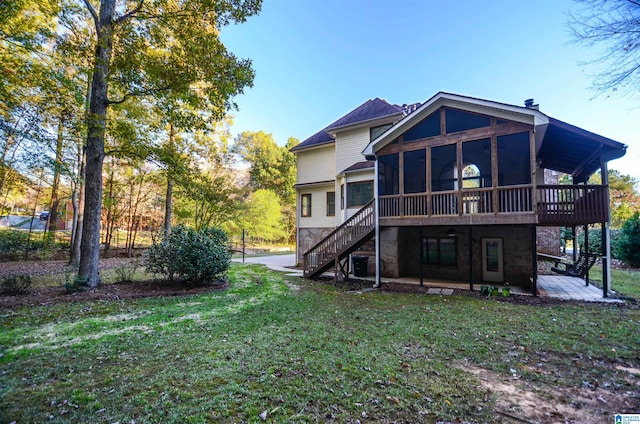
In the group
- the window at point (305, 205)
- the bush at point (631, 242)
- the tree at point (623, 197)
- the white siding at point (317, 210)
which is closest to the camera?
the bush at point (631, 242)

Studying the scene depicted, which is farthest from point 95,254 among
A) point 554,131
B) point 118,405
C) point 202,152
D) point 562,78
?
point 562,78

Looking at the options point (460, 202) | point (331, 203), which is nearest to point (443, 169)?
point (460, 202)

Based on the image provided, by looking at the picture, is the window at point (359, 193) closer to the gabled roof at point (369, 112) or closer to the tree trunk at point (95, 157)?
the gabled roof at point (369, 112)

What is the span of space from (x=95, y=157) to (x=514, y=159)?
14620mm

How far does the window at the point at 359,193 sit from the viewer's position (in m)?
13.1

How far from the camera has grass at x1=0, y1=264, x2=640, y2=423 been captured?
9.58 ft

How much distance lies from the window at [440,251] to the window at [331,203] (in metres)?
5.38

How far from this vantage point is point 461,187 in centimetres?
920

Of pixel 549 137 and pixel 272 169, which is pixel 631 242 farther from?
pixel 272 169

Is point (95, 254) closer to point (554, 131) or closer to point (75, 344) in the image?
point (75, 344)

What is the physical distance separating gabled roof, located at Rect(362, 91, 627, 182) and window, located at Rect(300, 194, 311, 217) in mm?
6459

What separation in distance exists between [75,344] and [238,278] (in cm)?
741

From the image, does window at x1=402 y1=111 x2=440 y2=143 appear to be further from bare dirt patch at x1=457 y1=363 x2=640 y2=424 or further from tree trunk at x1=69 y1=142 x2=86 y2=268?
tree trunk at x1=69 y1=142 x2=86 y2=268

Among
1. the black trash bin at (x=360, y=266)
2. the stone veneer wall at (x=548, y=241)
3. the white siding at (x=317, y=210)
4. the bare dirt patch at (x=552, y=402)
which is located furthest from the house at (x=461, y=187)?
the bare dirt patch at (x=552, y=402)
